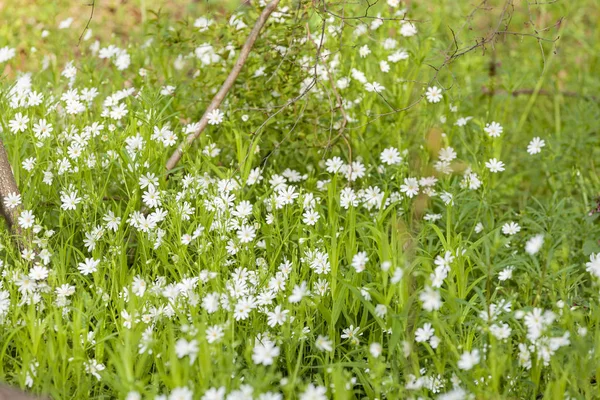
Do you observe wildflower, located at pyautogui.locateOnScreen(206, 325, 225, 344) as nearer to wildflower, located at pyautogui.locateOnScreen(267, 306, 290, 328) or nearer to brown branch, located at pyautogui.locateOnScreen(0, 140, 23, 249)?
wildflower, located at pyautogui.locateOnScreen(267, 306, 290, 328)

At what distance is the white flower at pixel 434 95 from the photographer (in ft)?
11.7

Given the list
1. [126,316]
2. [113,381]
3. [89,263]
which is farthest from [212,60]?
[113,381]

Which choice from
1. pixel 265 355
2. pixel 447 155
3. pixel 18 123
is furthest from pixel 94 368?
pixel 447 155

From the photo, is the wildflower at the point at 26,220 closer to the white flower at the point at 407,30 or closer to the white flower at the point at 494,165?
the white flower at the point at 494,165

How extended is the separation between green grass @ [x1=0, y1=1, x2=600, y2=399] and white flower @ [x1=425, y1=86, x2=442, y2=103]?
142 millimetres

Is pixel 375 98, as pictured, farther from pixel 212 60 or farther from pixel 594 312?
pixel 594 312

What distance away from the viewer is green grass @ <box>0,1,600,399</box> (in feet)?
7.22

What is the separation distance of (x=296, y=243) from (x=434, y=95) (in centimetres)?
116

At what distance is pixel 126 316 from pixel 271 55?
5.42ft

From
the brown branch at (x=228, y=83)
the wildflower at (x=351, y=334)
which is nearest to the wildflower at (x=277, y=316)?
the wildflower at (x=351, y=334)

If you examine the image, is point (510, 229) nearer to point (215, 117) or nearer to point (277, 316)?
point (277, 316)

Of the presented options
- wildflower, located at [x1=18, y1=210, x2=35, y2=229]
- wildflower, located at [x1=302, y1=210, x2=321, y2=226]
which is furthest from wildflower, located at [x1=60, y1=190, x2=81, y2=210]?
wildflower, located at [x1=302, y1=210, x2=321, y2=226]

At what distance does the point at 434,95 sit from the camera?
11.9 ft

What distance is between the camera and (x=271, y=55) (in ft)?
11.8
